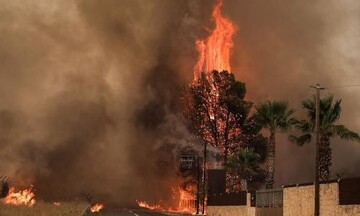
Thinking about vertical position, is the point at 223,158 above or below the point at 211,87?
below

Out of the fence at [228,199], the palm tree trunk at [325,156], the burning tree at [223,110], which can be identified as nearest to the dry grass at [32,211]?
the fence at [228,199]

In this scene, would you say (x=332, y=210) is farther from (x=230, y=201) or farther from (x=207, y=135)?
(x=207, y=135)

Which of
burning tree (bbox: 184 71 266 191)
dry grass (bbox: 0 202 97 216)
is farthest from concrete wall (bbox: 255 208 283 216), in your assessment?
burning tree (bbox: 184 71 266 191)

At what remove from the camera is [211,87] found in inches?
3802

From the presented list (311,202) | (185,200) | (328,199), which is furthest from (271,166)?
(185,200)

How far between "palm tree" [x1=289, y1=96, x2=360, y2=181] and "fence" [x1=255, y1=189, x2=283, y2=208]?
220 inches

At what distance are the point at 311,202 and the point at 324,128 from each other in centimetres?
1386

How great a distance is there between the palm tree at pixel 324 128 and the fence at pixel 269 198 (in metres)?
5.59

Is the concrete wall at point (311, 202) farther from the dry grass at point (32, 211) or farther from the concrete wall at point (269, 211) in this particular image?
the dry grass at point (32, 211)

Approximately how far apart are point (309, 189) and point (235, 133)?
59.5 metres

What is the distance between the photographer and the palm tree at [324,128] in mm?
46281

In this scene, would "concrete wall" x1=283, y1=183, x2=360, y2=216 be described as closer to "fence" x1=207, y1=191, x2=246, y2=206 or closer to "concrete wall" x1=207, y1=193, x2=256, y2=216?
"concrete wall" x1=207, y1=193, x2=256, y2=216

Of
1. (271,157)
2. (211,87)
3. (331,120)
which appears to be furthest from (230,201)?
(211,87)

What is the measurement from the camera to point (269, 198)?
148 ft
